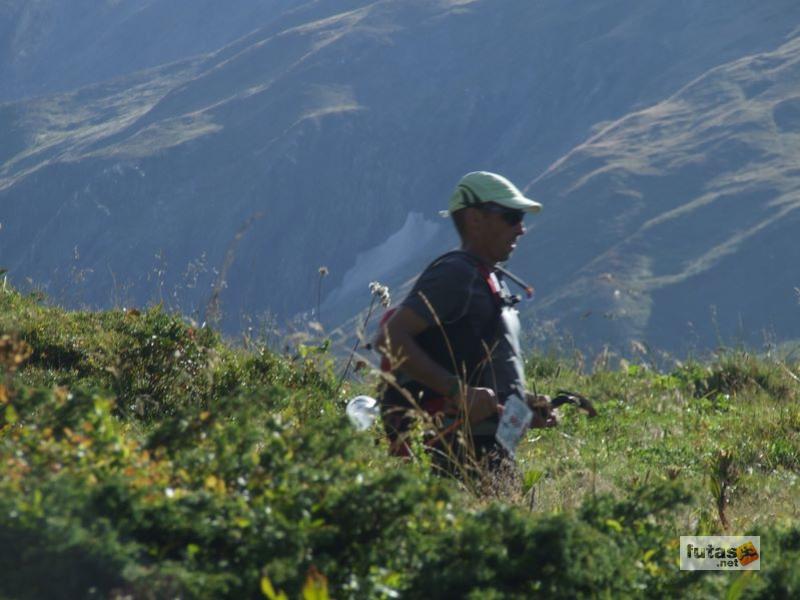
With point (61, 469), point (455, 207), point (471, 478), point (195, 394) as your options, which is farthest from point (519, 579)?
point (195, 394)

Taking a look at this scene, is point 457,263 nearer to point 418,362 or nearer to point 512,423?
point 418,362

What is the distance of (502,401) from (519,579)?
7.49ft

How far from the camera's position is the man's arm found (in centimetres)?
567

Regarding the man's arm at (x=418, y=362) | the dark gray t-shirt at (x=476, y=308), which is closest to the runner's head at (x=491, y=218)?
the dark gray t-shirt at (x=476, y=308)

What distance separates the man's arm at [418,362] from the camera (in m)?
5.67

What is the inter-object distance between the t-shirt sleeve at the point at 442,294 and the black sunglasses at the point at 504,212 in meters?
0.40

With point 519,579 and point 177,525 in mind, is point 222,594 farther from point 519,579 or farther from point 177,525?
point 519,579

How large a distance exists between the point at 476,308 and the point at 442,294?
0.56 feet

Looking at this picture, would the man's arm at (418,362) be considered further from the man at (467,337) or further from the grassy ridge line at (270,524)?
the grassy ridge line at (270,524)

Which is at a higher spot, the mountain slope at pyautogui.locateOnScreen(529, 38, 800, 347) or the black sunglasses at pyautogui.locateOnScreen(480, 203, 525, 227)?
the black sunglasses at pyautogui.locateOnScreen(480, 203, 525, 227)

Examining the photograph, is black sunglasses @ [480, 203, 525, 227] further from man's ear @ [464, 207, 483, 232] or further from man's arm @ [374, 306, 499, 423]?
man's arm @ [374, 306, 499, 423]

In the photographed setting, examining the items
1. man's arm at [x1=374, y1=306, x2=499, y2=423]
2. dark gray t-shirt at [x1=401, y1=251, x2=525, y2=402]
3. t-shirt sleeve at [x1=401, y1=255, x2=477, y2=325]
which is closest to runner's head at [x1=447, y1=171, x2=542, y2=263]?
dark gray t-shirt at [x1=401, y1=251, x2=525, y2=402]

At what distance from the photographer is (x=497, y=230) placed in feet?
20.4

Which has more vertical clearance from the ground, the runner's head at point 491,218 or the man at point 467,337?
the runner's head at point 491,218
